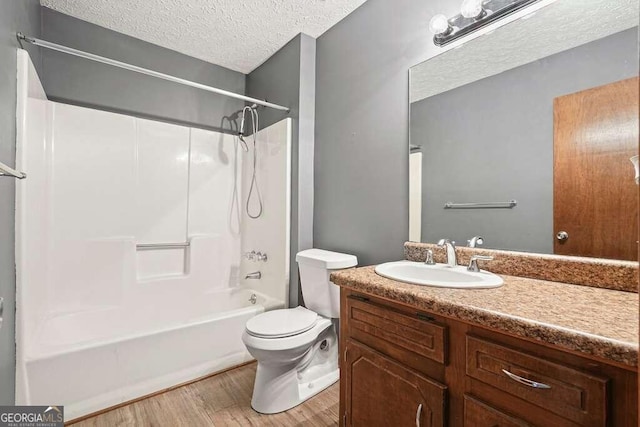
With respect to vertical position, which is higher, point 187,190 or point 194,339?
point 187,190

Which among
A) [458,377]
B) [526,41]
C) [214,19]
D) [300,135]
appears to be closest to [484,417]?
[458,377]

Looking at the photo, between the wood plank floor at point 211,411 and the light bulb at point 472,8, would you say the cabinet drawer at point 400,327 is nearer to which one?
the wood plank floor at point 211,411

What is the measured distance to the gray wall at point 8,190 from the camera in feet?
4.04

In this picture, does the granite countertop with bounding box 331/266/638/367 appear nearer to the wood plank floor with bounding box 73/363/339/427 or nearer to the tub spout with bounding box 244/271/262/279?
the wood plank floor with bounding box 73/363/339/427

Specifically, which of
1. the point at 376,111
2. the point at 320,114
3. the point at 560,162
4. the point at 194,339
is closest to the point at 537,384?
the point at 560,162

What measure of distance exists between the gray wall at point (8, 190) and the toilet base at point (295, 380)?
1.11 metres

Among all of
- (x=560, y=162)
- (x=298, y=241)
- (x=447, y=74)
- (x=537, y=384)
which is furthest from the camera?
(x=298, y=241)

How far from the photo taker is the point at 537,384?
663mm

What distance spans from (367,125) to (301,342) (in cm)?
137

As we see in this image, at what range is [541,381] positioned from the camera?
26.1 inches

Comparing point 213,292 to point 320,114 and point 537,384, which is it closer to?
point 320,114

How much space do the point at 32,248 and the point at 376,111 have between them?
2.39 metres

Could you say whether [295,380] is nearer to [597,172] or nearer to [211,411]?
[211,411]

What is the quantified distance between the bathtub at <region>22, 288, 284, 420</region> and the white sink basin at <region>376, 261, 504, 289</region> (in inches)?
47.0
